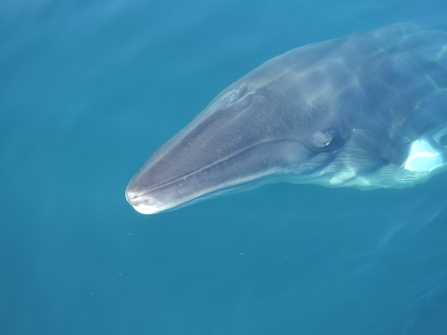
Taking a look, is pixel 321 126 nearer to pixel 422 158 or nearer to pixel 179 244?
pixel 422 158

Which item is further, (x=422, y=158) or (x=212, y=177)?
(x=422, y=158)

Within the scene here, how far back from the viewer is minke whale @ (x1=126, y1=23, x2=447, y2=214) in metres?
5.87

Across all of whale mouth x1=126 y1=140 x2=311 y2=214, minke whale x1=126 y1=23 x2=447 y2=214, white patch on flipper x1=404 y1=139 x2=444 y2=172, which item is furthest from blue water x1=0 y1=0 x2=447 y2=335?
whale mouth x1=126 y1=140 x2=311 y2=214

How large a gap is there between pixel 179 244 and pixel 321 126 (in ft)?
14.3

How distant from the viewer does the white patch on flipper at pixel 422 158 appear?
773cm

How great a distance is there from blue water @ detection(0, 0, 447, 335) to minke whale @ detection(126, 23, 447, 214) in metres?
1.39

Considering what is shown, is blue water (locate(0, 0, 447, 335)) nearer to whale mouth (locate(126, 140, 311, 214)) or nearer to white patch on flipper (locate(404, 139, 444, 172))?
white patch on flipper (locate(404, 139, 444, 172))

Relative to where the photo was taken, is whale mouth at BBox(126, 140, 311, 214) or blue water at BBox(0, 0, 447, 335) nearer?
whale mouth at BBox(126, 140, 311, 214)

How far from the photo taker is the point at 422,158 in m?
7.98

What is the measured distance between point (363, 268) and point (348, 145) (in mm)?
3341

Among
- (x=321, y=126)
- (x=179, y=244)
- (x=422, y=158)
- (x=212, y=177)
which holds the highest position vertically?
(x=212, y=177)

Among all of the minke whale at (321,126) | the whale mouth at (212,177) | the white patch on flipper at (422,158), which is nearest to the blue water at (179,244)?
the white patch on flipper at (422,158)

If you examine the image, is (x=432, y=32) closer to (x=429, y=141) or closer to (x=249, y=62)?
(x=429, y=141)

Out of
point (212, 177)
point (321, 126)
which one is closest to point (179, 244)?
point (212, 177)
